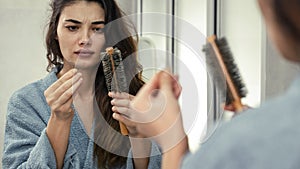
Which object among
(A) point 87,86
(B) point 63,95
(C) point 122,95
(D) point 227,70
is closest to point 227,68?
(D) point 227,70

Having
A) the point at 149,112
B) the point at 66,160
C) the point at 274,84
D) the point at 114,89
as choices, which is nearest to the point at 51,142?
the point at 66,160

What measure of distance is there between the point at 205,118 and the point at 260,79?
0.26 meters

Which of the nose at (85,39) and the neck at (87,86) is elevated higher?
the nose at (85,39)

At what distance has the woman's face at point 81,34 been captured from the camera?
844mm

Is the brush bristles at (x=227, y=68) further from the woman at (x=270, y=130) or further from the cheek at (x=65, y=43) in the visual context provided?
the cheek at (x=65, y=43)

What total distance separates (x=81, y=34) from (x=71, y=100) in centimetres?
12

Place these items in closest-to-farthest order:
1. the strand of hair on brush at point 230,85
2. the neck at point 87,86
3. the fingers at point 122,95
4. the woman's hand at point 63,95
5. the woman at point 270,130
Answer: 1. the woman at point 270,130
2. the strand of hair on brush at point 230,85
3. the fingers at point 122,95
4. the woman's hand at point 63,95
5. the neck at point 87,86

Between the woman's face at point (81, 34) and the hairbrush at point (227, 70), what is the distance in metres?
0.52

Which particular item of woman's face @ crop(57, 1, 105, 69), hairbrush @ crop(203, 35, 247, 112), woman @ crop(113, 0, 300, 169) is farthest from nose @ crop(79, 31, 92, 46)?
woman @ crop(113, 0, 300, 169)

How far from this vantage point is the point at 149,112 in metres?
0.37

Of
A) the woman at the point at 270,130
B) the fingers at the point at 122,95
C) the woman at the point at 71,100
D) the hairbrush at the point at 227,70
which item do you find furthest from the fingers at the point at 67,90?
the woman at the point at 270,130

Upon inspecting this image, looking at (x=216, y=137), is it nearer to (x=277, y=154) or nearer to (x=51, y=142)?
(x=277, y=154)

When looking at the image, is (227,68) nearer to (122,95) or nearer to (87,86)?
(122,95)

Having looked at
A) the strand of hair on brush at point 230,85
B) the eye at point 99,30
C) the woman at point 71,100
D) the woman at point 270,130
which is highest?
the woman at point 270,130
